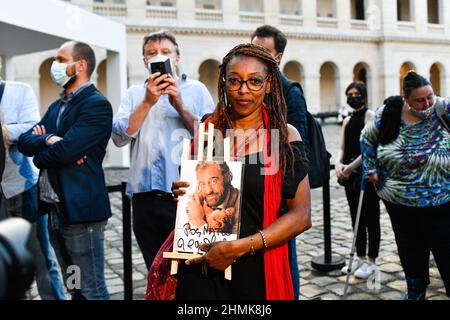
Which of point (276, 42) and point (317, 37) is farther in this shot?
point (317, 37)

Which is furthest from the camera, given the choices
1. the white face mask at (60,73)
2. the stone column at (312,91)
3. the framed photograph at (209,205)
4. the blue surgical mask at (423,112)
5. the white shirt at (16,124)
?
the stone column at (312,91)

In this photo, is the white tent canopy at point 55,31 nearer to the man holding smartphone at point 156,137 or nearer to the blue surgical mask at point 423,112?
the man holding smartphone at point 156,137

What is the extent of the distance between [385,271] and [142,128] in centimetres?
335

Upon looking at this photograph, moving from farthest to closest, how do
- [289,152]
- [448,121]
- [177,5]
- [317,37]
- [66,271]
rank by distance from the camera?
1. [317,37]
2. [177,5]
3. [448,121]
4. [66,271]
5. [289,152]

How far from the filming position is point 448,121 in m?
3.50

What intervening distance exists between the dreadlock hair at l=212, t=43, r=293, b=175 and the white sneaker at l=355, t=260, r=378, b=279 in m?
3.09

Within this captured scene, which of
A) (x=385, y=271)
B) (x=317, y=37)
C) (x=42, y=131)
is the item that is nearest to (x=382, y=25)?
(x=317, y=37)

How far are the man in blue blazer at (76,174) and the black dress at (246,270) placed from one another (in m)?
1.41

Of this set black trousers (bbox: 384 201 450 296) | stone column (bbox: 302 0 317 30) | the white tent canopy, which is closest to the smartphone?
black trousers (bbox: 384 201 450 296)

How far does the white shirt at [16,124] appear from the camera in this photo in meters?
3.59

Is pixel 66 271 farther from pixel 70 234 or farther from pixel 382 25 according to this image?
pixel 382 25

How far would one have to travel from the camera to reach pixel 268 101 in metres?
2.23

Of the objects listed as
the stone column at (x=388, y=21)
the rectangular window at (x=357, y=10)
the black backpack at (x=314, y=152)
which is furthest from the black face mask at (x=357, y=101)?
the rectangular window at (x=357, y=10)

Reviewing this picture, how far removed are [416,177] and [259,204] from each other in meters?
2.07
